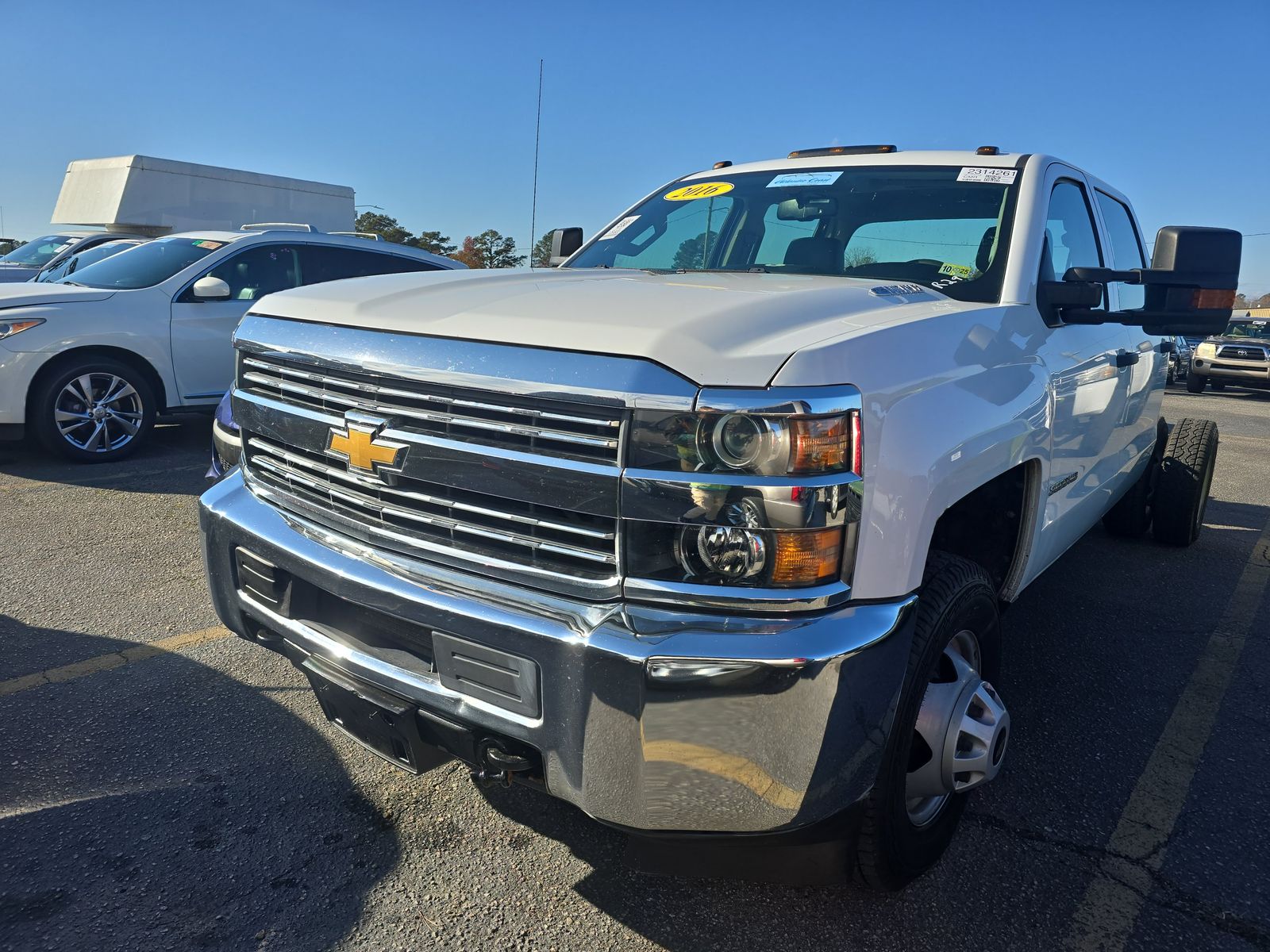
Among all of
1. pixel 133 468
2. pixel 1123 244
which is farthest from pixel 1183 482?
pixel 133 468

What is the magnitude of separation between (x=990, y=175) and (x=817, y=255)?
2.10ft

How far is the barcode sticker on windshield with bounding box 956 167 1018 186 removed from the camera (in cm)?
322

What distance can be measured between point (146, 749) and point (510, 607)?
1.63 metres

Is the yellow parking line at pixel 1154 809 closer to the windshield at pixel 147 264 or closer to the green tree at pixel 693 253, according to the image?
the green tree at pixel 693 253

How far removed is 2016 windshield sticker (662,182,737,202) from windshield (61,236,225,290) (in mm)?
4897

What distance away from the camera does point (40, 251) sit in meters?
17.4

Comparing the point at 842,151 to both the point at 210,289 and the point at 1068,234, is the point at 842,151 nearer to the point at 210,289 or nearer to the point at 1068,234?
the point at 1068,234

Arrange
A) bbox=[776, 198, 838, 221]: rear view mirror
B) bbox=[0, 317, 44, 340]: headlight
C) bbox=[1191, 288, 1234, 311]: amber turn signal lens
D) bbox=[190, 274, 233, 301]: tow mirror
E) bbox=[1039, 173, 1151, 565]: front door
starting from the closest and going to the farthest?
bbox=[1191, 288, 1234, 311]: amber turn signal lens → bbox=[1039, 173, 1151, 565]: front door → bbox=[776, 198, 838, 221]: rear view mirror → bbox=[0, 317, 44, 340]: headlight → bbox=[190, 274, 233, 301]: tow mirror

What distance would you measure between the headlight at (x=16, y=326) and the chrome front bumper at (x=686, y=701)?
5.80 metres

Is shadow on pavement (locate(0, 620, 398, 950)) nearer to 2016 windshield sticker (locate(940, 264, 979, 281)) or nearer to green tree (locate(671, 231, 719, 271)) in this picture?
green tree (locate(671, 231, 719, 271))

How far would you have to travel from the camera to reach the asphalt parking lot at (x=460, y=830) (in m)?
2.19

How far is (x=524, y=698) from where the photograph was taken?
1.87m

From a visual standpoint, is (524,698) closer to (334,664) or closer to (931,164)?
(334,664)

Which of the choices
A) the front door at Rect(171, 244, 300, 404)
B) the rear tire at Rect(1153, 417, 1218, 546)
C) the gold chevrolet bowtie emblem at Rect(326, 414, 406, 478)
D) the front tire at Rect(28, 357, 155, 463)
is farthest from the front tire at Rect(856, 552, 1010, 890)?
the front tire at Rect(28, 357, 155, 463)
